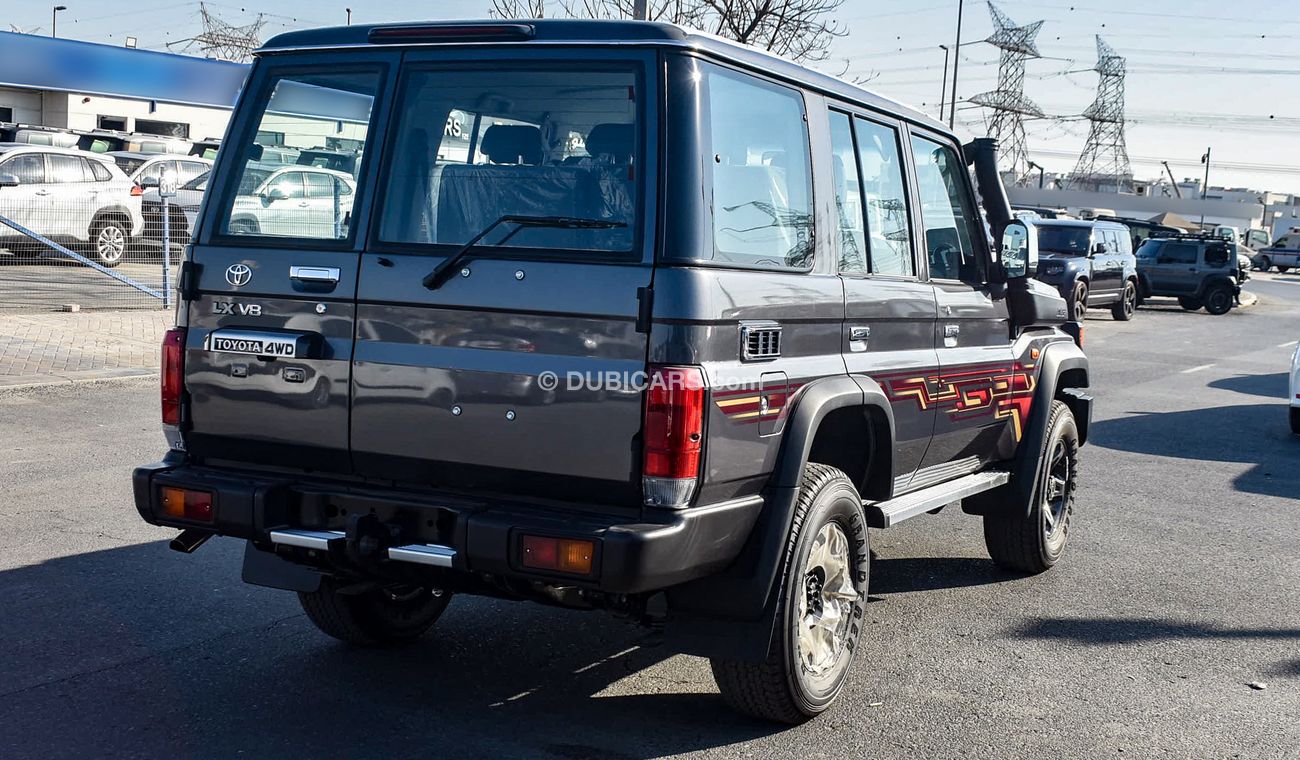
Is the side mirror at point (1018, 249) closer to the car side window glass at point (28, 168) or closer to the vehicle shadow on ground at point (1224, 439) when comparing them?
the vehicle shadow on ground at point (1224, 439)

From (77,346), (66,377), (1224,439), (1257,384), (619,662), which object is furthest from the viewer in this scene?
(1257,384)

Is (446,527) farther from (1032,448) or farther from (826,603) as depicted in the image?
(1032,448)

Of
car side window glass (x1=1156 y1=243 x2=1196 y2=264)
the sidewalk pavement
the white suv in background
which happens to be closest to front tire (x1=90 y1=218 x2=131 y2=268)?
the white suv in background

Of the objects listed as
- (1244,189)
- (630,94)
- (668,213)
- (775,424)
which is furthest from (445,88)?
(1244,189)

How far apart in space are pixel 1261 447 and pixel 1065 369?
18.9 ft

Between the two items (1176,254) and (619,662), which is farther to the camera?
(1176,254)

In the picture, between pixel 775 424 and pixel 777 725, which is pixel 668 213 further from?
pixel 777 725

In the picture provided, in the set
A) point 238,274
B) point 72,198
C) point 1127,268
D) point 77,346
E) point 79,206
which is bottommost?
point 77,346

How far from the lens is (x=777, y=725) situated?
4555mm

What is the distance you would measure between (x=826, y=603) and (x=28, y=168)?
18.2 metres

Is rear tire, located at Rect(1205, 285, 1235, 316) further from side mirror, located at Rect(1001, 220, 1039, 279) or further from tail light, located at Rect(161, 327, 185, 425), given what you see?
tail light, located at Rect(161, 327, 185, 425)

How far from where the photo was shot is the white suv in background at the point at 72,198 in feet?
61.5

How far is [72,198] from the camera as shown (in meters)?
19.1

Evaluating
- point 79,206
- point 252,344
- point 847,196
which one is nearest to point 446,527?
point 252,344
